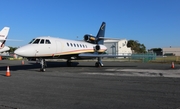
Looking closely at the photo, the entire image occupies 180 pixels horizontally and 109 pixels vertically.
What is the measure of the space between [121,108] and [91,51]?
2207 centimetres

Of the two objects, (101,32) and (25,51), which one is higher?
(101,32)

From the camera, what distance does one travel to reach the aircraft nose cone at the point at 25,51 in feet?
52.3

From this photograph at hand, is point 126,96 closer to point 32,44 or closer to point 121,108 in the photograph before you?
point 121,108

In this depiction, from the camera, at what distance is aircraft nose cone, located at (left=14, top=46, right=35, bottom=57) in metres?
15.9

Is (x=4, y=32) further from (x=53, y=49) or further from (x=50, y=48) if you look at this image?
(x=50, y=48)

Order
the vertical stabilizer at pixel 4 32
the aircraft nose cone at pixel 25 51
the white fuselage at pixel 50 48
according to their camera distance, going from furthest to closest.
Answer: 1. the vertical stabilizer at pixel 4 32
2. the white fuselage at pixel 50 48
3. the aircraft nose cone at pixel 25 51

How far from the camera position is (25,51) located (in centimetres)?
1630

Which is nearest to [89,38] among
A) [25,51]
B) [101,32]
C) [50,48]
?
[101,32]

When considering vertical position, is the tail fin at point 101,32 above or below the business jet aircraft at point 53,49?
above

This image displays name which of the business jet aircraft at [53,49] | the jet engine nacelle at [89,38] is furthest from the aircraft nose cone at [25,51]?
the jet engine nacelle at [89,38]

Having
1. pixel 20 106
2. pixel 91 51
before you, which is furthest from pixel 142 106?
pixel 91 51

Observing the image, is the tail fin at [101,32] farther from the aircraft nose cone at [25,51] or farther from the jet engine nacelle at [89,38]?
the aircraft nose cone at [25,51]

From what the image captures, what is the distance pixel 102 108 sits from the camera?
5.79 meters

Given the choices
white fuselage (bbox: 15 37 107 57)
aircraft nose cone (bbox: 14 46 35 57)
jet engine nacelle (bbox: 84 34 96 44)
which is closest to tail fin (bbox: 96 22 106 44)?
jet engine nacelle (bbox: 84 34 96 44)
